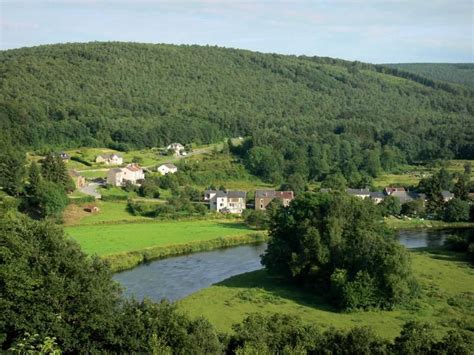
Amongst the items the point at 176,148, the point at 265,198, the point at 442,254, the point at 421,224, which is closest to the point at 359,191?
the point at 421,224

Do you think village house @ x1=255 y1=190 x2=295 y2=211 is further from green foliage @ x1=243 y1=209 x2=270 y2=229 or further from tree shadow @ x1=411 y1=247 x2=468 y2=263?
tree shadow @ x1=411 y1=247 x2=468 y2=263

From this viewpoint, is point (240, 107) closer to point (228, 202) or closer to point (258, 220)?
point (228, 202)

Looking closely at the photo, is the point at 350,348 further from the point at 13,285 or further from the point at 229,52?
the point at 229,52

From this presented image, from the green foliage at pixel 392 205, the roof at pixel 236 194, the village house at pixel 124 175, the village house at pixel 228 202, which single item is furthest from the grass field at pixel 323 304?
the village house at pixel 124 175

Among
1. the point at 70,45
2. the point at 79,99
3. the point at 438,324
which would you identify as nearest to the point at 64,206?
the point at 438,324

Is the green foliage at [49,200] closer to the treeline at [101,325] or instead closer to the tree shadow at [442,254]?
the treeline at [101,325]

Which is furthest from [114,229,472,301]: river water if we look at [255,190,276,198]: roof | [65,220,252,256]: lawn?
[255,190,276,198]: roof
